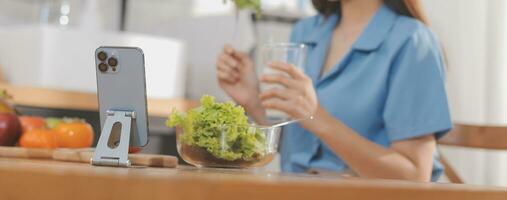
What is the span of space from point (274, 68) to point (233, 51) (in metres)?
0.20

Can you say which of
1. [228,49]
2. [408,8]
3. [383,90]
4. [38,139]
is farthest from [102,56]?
[408,8]

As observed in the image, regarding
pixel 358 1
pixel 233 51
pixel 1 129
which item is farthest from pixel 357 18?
pixel 1 129

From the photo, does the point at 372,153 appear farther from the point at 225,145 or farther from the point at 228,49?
the point at 225,145

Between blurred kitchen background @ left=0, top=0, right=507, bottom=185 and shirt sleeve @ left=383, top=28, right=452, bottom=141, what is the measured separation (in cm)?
87

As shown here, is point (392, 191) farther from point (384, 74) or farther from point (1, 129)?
point (384, 74)

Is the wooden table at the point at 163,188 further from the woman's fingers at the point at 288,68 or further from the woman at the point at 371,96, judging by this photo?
the woman at the point at 371,96

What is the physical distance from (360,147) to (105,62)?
24.6 inches

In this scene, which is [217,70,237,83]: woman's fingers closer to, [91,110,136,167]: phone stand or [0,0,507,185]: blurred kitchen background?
[91,110,136,167]: phone stand

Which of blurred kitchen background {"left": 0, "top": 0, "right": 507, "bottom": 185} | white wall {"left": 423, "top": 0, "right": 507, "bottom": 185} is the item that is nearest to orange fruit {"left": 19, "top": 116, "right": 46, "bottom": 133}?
blurred kitchen background {"left": 0, "top": 0, "right": 507, "bottom": 185}

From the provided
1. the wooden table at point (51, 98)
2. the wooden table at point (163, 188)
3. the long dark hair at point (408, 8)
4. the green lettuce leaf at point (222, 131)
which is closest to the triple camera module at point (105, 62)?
the green lettuce leaf at point (222, 131)

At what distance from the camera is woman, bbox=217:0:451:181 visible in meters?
1.42

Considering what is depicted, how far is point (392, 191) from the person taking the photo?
54 centimetres

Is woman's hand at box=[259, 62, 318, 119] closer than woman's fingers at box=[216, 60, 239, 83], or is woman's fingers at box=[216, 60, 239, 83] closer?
woman's hand at box=[259, 62, 318, 119]

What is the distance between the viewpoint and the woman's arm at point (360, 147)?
128 cm
